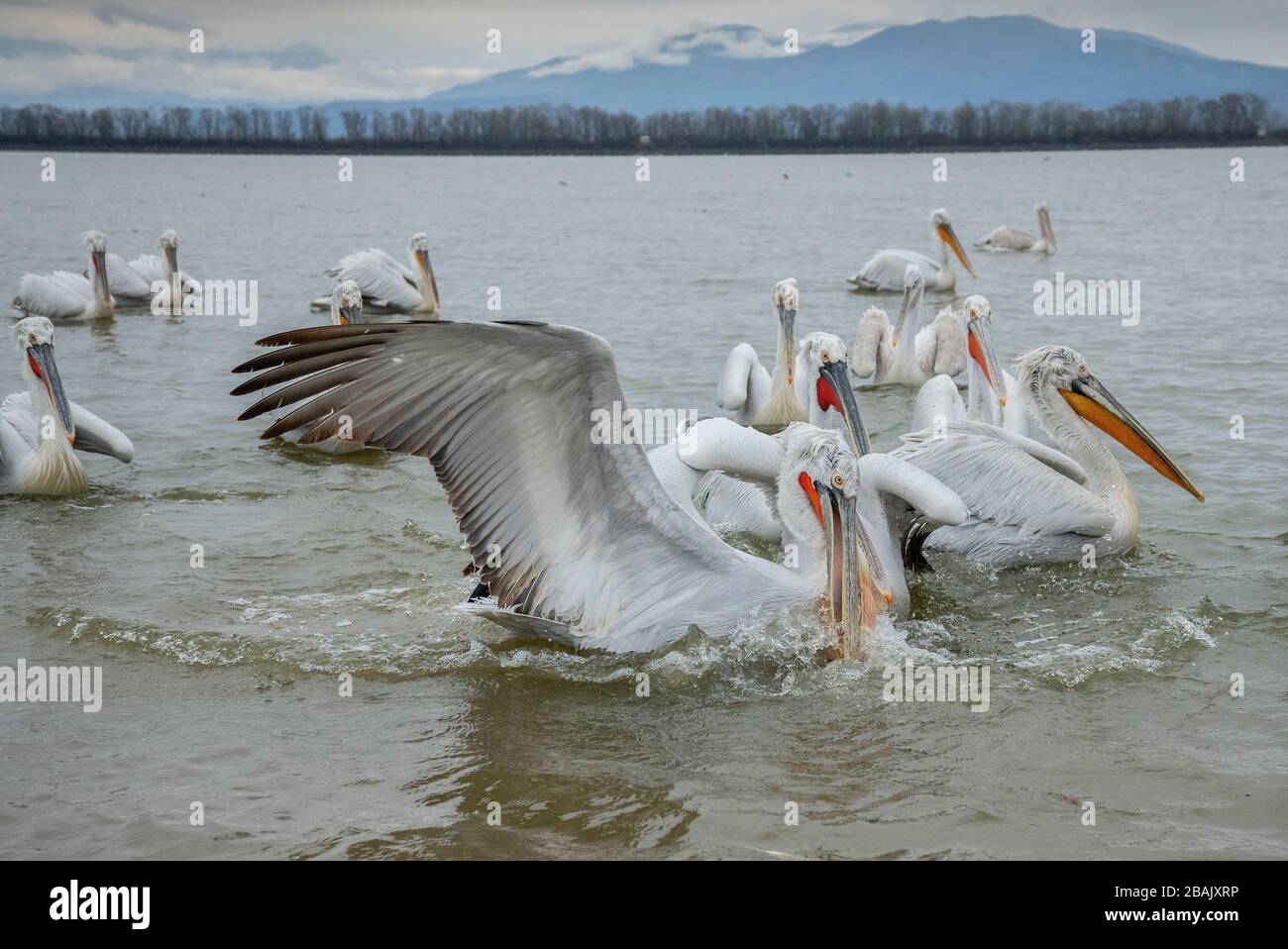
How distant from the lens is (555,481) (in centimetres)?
427

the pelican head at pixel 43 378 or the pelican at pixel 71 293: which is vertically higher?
the pelican at pixel 71 293

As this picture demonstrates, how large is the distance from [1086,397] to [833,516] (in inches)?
84.3

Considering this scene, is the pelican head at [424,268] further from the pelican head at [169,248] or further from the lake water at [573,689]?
the lake water at [573,689]

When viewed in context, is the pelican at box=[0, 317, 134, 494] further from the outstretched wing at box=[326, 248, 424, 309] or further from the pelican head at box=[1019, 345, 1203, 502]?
the outstretched wing at box=[326, 248, 424, 309]

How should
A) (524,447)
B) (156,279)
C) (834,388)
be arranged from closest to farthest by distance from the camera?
1. (524,447)
2. (834,388)
3. (156,279)

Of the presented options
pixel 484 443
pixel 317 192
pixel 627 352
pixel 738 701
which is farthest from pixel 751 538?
pixel 317 192

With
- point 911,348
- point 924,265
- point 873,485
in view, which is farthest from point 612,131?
point 873,485

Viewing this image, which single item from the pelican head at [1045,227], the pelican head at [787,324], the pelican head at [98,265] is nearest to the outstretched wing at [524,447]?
the pelican head at [787,324]

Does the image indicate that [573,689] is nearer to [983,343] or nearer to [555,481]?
[555,481]

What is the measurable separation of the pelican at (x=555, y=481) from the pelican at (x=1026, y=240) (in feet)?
49.7

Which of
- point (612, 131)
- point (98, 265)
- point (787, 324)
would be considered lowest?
point (787, 324)

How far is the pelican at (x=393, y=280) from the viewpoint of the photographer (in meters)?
13.4

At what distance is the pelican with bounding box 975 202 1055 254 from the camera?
18766 mm

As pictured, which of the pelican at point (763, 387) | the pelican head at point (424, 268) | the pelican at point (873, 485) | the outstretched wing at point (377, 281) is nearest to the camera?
the pelican at point (873, 485)
